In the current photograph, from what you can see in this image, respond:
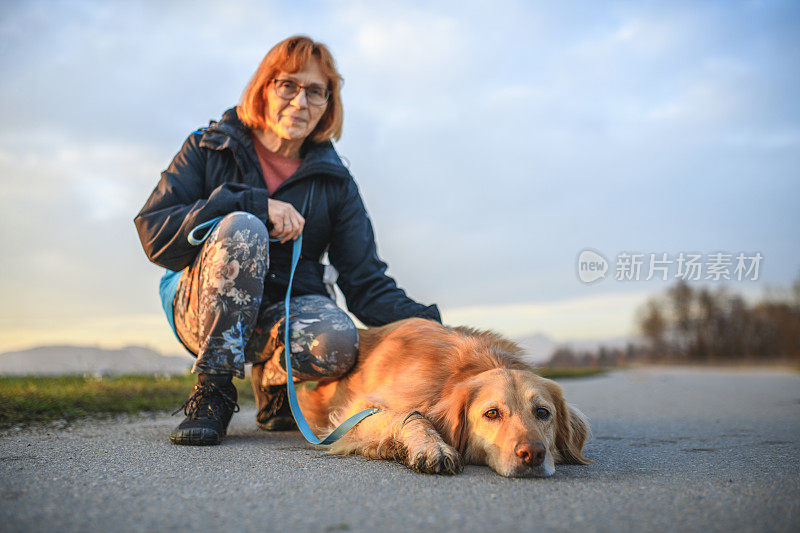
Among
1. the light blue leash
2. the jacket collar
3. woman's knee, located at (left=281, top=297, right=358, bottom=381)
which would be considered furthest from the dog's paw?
the jacket collar

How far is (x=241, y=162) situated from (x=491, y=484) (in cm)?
220

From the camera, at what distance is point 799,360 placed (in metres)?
16.2

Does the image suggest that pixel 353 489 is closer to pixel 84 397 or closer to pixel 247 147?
pixel 247 147

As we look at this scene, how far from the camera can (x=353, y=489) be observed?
1785 millimetres

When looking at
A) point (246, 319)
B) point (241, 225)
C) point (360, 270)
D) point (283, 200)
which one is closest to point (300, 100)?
point (283, 200)

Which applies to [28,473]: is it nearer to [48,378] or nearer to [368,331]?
[368,331]

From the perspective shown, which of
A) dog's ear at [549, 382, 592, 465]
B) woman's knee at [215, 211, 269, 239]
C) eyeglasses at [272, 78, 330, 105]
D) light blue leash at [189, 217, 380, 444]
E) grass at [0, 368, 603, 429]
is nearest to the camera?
dog's ear at [549, 382, 592, 465]

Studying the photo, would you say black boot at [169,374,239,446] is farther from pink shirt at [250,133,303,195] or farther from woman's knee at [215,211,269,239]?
pink shirt at [250,133,303,195]

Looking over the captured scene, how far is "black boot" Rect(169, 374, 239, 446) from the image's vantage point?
2.62m

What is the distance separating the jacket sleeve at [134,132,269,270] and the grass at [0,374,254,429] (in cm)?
134

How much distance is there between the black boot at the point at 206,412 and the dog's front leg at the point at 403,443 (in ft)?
1.89

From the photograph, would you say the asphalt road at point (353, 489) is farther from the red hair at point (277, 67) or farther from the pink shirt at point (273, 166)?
the red hair at point (277, 67)

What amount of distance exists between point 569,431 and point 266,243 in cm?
170

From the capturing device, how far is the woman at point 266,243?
9.06 feet
